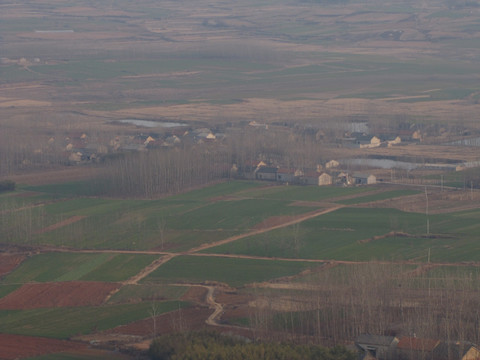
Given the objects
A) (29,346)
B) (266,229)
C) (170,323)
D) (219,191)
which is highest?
(219,191)

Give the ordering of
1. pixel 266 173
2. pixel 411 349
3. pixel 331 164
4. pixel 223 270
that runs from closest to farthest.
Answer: pixel 411 349, pixel 223 270, pixel 266 173, pixel 331 164

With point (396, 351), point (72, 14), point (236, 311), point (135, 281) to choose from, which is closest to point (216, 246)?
point (135, 281)

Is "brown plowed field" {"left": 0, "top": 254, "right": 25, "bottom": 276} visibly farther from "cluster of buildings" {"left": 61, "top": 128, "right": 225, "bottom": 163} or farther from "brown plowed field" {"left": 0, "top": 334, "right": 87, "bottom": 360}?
"cluster of buildings" {"left": 61, "top": 128, "right": 225, "bottom": 163}

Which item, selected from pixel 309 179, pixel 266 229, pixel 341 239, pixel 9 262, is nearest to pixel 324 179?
pixel 309 179

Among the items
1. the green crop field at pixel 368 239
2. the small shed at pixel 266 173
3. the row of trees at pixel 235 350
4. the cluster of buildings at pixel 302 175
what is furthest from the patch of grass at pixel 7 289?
the small shed at pixel 266 173

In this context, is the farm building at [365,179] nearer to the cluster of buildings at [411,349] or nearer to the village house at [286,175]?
the village house at [286,175]

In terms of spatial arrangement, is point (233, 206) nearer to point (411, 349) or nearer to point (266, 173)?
point (266, 173)

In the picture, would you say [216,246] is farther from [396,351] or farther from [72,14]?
[72,14]
